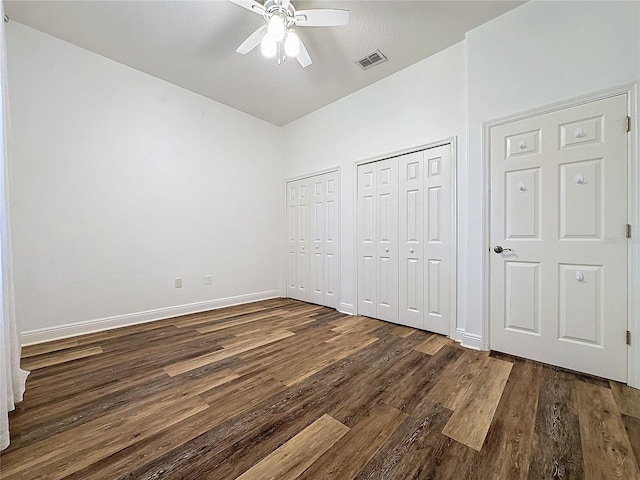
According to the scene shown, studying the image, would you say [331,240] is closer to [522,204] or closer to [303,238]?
[303,238]

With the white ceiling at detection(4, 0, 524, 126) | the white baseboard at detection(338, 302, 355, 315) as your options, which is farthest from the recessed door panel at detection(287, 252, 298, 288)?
the white ceiling at detection(4, 0, 524, 126)

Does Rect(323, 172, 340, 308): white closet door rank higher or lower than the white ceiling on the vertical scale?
lower

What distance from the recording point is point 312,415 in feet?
4.77

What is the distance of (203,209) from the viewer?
3.61 metres

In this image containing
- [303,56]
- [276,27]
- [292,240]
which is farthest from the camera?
[292,240]

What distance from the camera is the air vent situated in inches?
106

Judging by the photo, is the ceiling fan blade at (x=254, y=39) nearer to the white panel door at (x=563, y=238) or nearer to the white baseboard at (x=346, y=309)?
the white panel door at (x=563, y=238)

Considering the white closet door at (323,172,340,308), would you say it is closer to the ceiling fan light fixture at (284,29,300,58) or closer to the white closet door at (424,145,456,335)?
the white closet door at (424,145,456,335)

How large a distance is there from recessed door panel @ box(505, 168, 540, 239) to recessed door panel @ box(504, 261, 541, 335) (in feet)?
0.90

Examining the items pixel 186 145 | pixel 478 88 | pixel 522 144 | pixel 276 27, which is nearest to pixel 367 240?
pixel 522 144

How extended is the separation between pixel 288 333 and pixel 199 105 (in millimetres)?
3289

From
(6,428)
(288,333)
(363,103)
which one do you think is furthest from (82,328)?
(363,103)

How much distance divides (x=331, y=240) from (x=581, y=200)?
2.63 metres

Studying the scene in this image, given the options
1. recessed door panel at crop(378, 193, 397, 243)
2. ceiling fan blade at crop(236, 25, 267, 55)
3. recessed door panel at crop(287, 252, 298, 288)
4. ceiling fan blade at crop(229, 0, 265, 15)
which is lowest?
recessed door panel at crop(287, 252, 298, 288)
